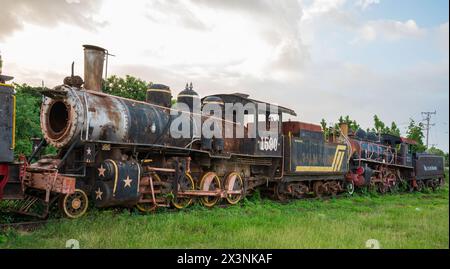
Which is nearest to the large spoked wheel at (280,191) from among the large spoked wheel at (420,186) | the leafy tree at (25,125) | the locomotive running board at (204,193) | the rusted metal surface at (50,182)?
the locomotive running board at (204,193)

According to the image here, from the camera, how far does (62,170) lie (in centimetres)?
921

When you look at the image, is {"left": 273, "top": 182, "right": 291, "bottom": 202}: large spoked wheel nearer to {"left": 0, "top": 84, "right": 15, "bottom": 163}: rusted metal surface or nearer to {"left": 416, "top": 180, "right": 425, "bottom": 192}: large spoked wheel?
{"left": 0, "top": 84, "right": 15, "bottom": 163}: rusted metal surface

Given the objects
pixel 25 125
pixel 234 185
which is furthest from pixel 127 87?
pixel 234 185

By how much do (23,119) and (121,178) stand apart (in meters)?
8.69

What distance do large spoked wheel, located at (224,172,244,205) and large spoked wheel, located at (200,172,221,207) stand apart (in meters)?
0.39

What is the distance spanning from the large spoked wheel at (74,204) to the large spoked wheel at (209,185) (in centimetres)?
351

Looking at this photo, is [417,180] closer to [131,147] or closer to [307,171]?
[307,171]

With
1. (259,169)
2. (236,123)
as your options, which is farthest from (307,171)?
(236,123)

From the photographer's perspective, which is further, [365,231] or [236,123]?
[236,123]

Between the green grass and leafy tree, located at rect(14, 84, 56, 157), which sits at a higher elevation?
leafy tree, located at rect(14, 84, 56, 157)

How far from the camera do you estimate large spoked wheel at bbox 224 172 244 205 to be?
1223 centimetres

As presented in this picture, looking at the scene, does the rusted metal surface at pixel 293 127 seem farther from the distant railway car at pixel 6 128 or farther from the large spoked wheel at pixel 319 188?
the distant railway car at pixel 6 128

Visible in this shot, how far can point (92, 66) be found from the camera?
9.73 meters

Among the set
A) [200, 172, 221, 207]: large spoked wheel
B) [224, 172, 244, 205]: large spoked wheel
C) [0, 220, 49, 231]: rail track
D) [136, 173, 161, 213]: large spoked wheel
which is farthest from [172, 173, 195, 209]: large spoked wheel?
[0, 220, 49, 231]: rail track
